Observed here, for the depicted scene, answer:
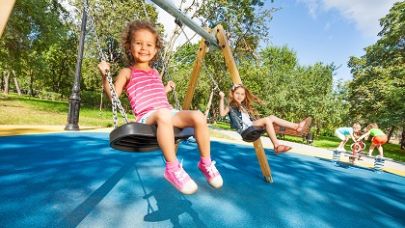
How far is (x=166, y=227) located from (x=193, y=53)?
29945 millimetres

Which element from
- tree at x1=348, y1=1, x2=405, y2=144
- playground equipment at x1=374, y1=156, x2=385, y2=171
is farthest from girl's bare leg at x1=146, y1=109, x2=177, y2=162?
tree at x1=348, y1=1, x2=405, y2=144

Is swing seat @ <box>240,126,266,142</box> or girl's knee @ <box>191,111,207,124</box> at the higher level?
girl's knee @ <box>191,111,207,124</box>

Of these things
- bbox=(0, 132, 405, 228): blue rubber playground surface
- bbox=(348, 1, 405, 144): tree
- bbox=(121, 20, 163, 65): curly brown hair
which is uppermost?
bbox=(348, 1, 405, 144): tree

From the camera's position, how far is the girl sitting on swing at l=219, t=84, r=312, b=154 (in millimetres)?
4539

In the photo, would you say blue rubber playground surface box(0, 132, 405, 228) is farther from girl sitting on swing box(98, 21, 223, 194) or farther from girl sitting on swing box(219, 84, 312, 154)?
girl sitting on swing box(219, 84, 312, 154)

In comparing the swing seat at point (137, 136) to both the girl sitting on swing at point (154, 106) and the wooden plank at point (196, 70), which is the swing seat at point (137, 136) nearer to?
the girl sitting on swing at point (154, 106)

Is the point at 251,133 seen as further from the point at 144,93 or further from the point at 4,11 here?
the point at 4,11

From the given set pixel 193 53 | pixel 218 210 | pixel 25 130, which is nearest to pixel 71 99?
pixel 25 130

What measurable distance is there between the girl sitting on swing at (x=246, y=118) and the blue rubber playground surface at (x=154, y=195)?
1.00 m

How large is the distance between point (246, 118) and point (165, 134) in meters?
2.56

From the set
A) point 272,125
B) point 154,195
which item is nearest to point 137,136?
point 154,195

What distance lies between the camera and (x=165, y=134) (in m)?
2.50

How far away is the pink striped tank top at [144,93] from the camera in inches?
117

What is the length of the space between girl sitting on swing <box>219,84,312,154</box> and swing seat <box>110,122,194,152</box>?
180cm
